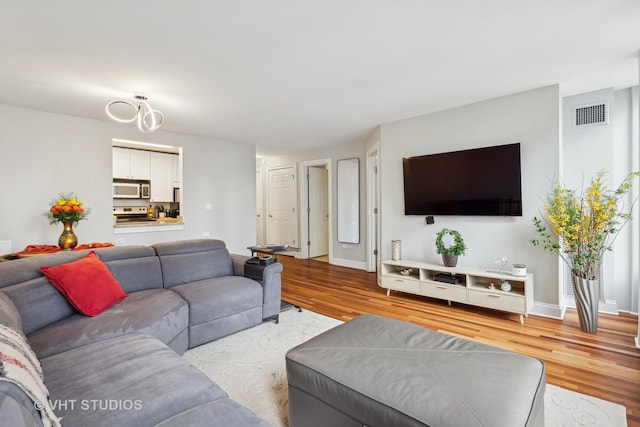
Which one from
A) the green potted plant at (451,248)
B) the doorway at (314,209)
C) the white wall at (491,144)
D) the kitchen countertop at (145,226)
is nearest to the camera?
the white wall at (491,144)

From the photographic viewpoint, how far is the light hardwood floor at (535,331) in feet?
6.64

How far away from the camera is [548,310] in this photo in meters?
3.13

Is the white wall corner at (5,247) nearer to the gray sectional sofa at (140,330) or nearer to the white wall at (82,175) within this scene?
the white wall at (82,175)

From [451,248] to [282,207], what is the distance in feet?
14.6

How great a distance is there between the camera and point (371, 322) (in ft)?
6.21

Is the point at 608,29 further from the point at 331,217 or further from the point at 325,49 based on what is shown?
the point at 331,217

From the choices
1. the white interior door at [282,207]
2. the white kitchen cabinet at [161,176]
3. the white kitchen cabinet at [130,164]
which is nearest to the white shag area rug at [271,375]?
the white interior door at [282,207]

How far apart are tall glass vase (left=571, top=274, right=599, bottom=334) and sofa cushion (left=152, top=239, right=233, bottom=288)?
3.39 metres

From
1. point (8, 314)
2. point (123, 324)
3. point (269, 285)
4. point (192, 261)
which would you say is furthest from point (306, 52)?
point (8, 314)

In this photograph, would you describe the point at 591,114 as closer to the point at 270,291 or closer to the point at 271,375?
the point at 270,291

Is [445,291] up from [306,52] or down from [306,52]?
down

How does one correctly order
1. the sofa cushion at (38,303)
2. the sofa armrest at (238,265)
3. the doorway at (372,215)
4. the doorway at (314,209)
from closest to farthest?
1. the sofa cushion at (38,303)
2. the sofa armrest at (238,265)
3. the doorway at (372,215)
4. the doorway at (314,209)

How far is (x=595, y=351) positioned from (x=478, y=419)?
2160 millimetres

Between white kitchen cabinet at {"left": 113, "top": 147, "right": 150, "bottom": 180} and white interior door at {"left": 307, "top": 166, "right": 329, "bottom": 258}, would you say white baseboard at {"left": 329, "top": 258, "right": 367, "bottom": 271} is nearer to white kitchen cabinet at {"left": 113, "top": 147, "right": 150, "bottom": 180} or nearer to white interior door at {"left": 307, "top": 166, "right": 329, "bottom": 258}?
white interior door at {"left": 307, "top": 166, "right": 329, "bottom": 258}
